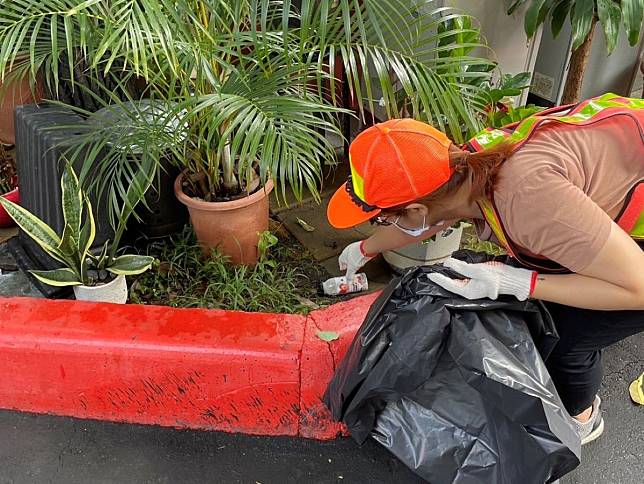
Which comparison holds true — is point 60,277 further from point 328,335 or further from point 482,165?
point 482,165

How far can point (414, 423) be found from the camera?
172 centimetres

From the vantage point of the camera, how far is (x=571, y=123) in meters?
1.41

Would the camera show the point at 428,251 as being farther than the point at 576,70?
No

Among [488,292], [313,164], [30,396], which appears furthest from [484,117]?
[30,396]

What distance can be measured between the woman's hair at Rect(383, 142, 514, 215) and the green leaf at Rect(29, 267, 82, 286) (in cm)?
121

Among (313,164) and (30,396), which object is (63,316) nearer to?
(30,396)

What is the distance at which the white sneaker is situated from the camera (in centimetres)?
200

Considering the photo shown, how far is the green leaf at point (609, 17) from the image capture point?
2.38 metres

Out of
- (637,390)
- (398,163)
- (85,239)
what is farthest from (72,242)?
(637,390)

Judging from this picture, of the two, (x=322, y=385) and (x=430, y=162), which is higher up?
(x=430, y=162)

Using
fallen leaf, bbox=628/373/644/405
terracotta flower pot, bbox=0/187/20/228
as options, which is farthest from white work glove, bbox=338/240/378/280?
terracotta flower pot, bbox=0/187/20/228

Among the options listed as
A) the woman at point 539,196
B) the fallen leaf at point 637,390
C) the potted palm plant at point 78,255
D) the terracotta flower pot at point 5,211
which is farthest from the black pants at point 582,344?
the terracotta flower pot at point 5,211

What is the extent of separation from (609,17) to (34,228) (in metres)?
2.24

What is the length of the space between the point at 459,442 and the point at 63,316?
50.6 inches
